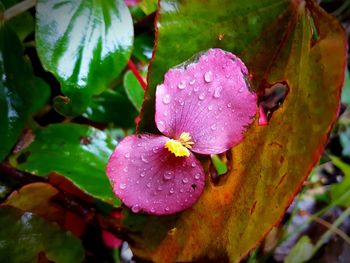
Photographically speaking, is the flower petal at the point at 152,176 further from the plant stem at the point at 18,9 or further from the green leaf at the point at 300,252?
the green leaf at the point at 300,252

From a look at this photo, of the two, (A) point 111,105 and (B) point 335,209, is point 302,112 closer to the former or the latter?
(A) point 111,105

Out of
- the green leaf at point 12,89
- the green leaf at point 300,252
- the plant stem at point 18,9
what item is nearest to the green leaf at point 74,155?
the green leaf at point 12,89

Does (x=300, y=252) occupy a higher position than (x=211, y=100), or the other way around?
(x=211, y=100)

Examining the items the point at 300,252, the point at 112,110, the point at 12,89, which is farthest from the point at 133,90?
the point at 300,252

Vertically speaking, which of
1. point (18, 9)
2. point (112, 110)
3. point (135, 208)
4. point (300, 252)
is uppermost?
point (18, 9)

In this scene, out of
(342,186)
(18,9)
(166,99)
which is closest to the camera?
(166,99)

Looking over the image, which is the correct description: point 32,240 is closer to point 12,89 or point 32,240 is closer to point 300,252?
point 12,89
